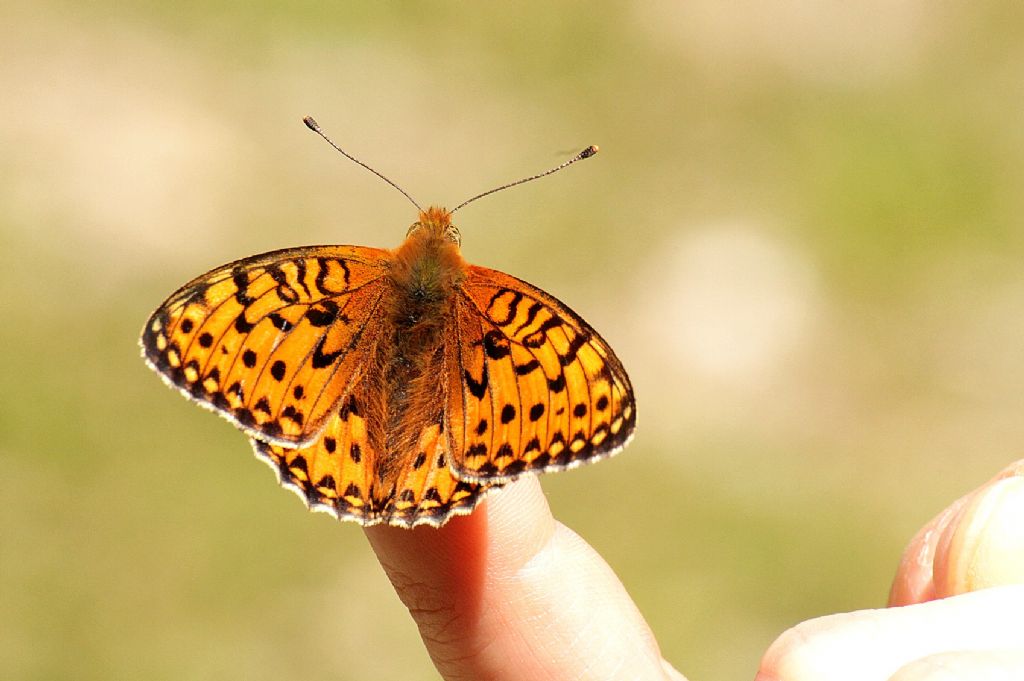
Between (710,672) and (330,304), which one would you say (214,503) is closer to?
(710,672)

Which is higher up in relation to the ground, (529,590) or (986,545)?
(529,590)

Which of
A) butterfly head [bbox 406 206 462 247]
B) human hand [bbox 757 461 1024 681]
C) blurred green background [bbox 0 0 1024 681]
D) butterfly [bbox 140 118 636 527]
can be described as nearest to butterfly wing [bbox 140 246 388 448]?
butterfly [bbox 140 118 636 527]

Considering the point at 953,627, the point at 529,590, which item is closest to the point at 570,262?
the point at 529,590

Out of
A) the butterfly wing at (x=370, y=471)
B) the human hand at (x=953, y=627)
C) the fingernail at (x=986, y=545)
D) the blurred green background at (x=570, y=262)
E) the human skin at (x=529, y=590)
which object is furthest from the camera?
the blurred green background at (x=570, y=262)

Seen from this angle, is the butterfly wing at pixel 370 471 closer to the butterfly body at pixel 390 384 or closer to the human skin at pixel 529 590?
the butterfly body at pixel 390 384

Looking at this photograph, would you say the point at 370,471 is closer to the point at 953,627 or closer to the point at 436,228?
the point at 436,228

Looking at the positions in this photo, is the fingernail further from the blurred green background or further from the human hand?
the blurred green background

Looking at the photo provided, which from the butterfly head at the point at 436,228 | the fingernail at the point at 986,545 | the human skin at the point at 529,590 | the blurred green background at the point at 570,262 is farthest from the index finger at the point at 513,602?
the blurred green background at the point at 570,262
